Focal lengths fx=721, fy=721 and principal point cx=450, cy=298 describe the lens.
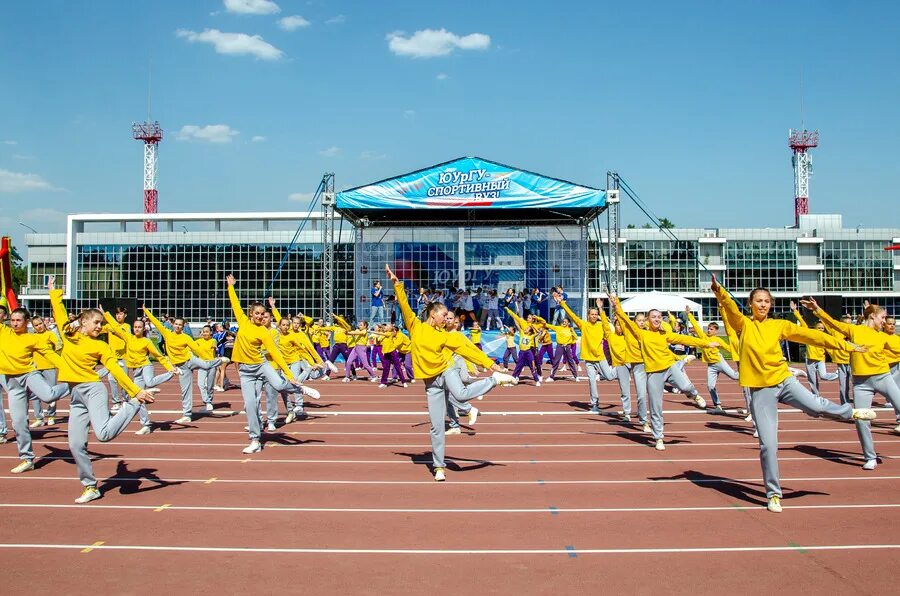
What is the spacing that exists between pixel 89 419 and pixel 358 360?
14921mm

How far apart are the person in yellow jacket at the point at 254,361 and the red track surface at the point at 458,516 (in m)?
0.60

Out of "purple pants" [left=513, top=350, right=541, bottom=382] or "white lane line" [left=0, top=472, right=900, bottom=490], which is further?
"purple pants" [left=513, top=350, right=541, bottom=382]

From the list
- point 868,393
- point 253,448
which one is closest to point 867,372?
point 868,393

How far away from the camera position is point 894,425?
43.0ft

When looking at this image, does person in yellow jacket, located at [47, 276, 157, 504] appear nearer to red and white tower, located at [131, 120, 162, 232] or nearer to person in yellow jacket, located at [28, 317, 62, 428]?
person in yellow jacket, located at [28, 317, 62, 428]

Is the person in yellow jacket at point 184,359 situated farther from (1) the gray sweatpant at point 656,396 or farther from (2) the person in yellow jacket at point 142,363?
(1) the gray sweatpant at point 656,396

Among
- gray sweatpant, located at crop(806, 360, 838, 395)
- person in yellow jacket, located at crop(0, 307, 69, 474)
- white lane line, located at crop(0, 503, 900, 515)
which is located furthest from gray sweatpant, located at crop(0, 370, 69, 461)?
gray sweatpant, located at crop(806, 360, 838, 395)

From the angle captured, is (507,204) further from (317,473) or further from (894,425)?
(317,473)

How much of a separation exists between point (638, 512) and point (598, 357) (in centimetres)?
741

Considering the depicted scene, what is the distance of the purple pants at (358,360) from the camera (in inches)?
846

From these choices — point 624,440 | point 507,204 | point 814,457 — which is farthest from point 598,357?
point 507,204

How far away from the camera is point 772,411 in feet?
23.8

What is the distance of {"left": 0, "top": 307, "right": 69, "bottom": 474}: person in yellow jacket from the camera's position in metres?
9.57

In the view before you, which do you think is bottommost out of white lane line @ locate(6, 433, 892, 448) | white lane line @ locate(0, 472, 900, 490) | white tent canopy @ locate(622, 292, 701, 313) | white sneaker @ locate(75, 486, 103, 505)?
white lane line @ locate(6, 433, 892, 448)
